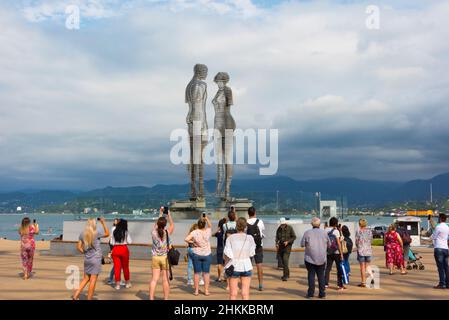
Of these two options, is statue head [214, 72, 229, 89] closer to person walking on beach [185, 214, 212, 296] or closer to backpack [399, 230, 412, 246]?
backpack [399, 230, 412, 246]

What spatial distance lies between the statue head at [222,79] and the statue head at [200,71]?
0.54 meters

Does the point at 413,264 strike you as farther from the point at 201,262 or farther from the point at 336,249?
the point at 201,262

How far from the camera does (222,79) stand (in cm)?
1945

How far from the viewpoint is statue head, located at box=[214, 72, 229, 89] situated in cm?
1945

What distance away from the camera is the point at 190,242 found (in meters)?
9.78

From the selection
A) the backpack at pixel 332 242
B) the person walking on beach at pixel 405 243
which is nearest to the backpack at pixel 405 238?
the person walking on beach at pixel 405 243

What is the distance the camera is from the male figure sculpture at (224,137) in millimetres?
19047

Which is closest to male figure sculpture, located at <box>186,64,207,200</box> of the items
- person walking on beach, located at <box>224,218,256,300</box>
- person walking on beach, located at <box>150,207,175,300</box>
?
person walking on beach, located at <box>150,207,175,300</box>

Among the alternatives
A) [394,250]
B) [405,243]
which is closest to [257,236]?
[394,250]

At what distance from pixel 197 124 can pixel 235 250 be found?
38.4 feet

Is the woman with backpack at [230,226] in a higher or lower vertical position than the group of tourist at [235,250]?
higher

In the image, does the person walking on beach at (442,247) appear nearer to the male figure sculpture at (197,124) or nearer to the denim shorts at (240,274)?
the denim shorts at (240,274)
